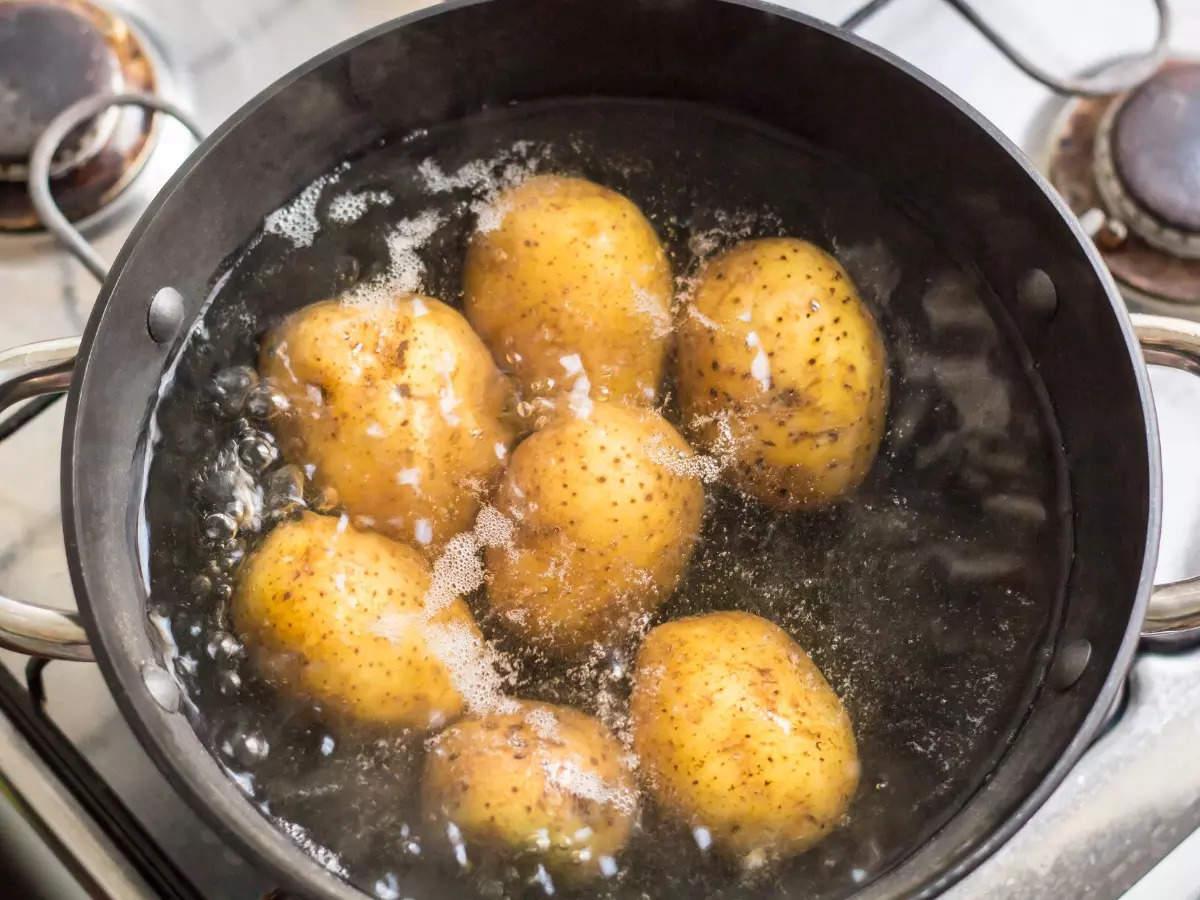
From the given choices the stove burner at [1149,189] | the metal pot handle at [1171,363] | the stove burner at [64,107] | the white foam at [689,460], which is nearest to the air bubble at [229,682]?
the white foam at [689,460]

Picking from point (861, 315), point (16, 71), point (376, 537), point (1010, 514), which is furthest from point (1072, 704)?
point (16, 71)

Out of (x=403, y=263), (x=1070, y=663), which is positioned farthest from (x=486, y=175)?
(x=1070, y=663)

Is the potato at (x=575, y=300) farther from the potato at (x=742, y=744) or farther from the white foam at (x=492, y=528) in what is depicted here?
the potato at (x=742, y=744)

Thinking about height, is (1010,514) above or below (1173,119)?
below

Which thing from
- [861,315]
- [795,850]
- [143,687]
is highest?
[861,315]

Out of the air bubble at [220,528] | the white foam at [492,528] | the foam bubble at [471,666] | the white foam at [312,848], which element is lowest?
the white foam at [312,848]

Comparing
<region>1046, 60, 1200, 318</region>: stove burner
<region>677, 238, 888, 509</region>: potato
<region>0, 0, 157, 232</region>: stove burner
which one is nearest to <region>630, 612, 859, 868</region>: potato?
<region>677, 238, 888, 509</region>: potato

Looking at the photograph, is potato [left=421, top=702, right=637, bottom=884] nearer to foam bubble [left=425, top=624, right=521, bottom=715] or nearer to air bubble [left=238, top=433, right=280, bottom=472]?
foam bubble [left=425, top=624, right=521, bottom=715]

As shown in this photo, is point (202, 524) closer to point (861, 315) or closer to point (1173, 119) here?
point (861, 315)
